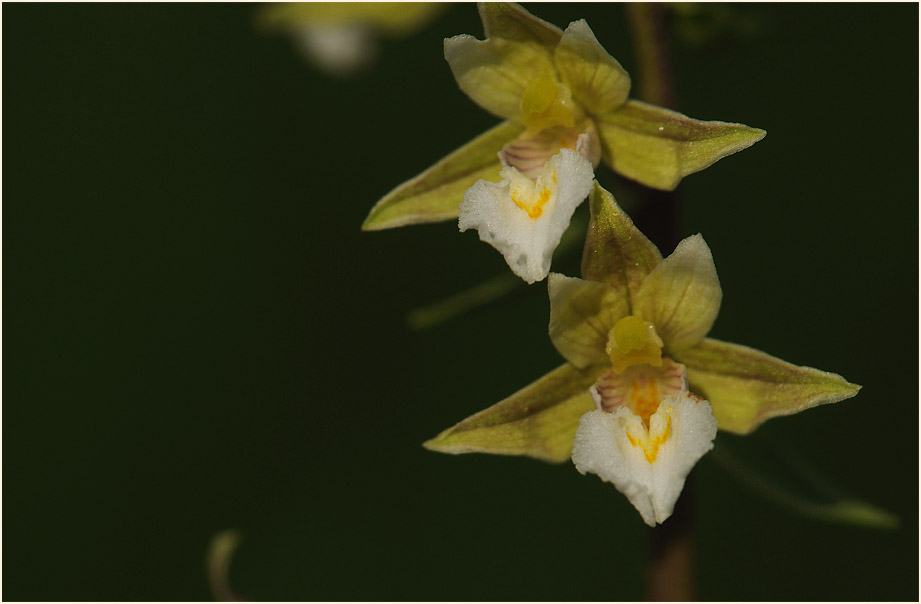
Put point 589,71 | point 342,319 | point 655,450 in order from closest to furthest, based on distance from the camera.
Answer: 1. point 655,450
2. point 589,71
3. point 342,319

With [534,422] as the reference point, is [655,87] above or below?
above

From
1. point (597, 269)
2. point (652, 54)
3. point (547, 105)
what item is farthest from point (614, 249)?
point (652, 54)

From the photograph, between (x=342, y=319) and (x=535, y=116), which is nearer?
(x=535, y=116)

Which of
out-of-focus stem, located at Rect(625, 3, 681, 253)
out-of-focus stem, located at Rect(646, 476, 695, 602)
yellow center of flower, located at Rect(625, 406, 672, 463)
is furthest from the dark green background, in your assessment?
yellow center of flower, located at Rect(625, 406, 672, 463)

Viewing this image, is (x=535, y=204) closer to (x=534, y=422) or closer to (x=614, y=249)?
(x=614, y=249)

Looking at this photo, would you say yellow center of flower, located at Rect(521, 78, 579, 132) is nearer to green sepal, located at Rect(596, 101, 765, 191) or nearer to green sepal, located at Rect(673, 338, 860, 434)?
green sepal, located at Rect(596, 101, 765, 191)

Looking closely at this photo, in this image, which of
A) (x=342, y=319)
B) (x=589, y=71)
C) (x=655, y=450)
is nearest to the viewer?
(x=655, y=450)

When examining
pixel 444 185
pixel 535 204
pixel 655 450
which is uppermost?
pixel 444 185

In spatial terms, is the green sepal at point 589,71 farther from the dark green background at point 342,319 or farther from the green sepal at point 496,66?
the dark green background at point 342,319
